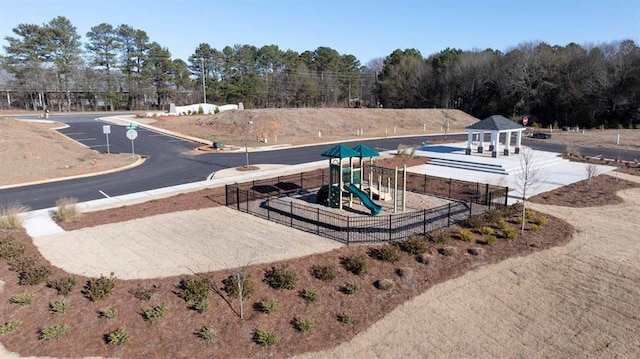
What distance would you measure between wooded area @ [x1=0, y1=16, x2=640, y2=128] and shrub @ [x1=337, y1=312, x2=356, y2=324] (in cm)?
6970

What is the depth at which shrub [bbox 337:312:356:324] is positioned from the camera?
11219mm

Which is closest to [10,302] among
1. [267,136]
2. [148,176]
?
[148,176]

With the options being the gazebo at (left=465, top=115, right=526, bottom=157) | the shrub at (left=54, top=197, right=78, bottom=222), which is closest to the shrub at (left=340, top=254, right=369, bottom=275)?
the shrub at (left=54, top=197, right=78, bottom=222)

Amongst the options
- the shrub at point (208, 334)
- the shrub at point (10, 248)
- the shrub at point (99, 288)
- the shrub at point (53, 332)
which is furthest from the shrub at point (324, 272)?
the shrub at point (10, 248)

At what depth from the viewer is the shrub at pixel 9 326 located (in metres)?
10.9

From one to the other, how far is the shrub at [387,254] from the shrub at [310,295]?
9.85 ft

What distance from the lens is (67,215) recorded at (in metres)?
19.2

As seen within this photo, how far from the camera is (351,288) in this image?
12602mm

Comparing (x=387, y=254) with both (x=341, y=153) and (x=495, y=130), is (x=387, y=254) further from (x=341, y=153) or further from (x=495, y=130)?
(x=495, y=130)

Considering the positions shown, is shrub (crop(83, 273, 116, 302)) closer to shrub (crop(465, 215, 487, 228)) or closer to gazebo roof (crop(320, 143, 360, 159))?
gazebo roof (crop(320, 143, 360, 159))

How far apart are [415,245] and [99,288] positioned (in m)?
10.3

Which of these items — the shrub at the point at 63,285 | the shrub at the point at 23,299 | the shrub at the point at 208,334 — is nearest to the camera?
the shrub at the point at 208,334

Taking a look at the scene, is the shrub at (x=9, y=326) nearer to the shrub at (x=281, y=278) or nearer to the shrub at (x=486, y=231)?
the shrub at (x=281, y=278)

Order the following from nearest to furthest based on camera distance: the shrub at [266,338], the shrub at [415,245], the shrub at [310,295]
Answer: the shrub at [266,338], the shrub at [310,295], the shrub at [415,245]
